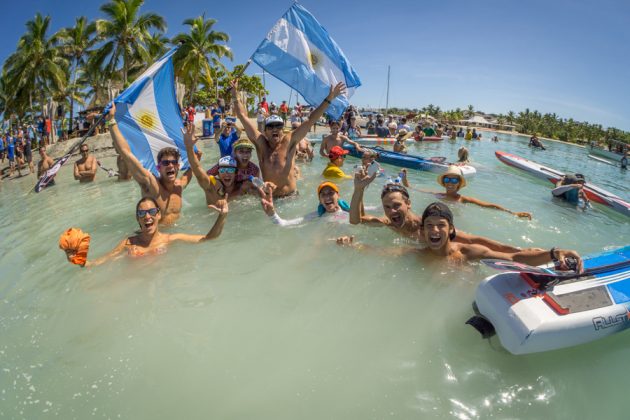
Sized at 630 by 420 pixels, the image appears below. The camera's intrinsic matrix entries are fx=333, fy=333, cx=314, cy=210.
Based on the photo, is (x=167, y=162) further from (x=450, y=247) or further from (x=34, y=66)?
(x=34, y=66)

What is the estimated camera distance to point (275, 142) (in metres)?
5.43

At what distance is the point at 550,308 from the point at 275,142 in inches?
167

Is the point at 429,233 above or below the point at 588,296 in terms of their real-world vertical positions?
above

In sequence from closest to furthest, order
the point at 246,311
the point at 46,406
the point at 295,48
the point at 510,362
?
the point at 46,406, the point at 510,362, the point at 246,311, the point at 295,48

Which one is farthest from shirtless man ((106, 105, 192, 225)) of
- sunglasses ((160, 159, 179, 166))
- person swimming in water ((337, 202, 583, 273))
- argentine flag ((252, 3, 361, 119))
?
person swimming in water ((337, 202, 583, 273))

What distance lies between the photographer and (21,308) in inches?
127

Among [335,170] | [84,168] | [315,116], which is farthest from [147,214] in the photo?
[84,168]

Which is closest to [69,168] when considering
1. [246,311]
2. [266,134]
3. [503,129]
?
[266,134]

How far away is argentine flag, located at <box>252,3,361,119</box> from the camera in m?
5.71

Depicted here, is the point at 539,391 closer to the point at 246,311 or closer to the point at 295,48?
the point at 246,311

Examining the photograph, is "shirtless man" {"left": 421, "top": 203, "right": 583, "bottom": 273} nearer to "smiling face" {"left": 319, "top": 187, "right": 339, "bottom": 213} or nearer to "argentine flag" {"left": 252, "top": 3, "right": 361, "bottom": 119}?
"smiling face" {"left": 319, "top": 187, "right": 339, "bottom": 213}

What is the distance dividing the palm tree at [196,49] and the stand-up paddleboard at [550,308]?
2781 cm

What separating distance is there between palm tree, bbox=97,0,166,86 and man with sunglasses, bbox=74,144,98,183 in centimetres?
1524

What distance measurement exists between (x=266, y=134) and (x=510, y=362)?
439 cm
